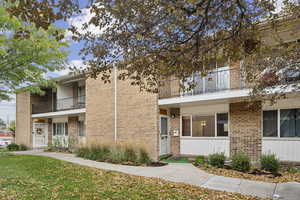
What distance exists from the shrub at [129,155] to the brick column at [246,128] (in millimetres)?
5284

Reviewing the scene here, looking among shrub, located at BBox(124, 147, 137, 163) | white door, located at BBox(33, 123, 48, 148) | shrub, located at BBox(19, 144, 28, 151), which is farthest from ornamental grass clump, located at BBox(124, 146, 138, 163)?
shrub, located at BBox(19, 144, 28, 151)

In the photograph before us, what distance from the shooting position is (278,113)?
977 cm

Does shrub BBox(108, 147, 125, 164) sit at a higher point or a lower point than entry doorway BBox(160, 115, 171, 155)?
lower

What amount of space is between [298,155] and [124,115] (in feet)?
30.9

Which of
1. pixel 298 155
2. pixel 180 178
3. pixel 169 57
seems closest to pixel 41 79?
pixel 180 178

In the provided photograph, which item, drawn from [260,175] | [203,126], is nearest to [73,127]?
[203,126]

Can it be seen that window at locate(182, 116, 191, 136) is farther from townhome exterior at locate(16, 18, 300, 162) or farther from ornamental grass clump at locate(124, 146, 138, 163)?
ornamental grass clump at locate(124, 146, 138, 163)

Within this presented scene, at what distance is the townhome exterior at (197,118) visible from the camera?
9.59m

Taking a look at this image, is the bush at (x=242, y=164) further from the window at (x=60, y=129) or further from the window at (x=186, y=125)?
the window at (x=60, y=129)

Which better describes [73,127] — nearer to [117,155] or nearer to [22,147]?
[22,147]

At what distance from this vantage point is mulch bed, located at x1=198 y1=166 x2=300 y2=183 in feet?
24.9

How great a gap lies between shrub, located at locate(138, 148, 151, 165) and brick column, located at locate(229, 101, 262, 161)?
14.7 ft

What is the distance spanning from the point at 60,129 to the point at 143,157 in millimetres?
12251

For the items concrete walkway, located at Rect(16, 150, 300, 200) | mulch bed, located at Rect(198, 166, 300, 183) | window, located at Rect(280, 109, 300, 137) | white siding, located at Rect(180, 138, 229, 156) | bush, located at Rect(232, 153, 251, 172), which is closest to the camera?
concrete walkway, located at Rect(16, 150, 300, 200)
